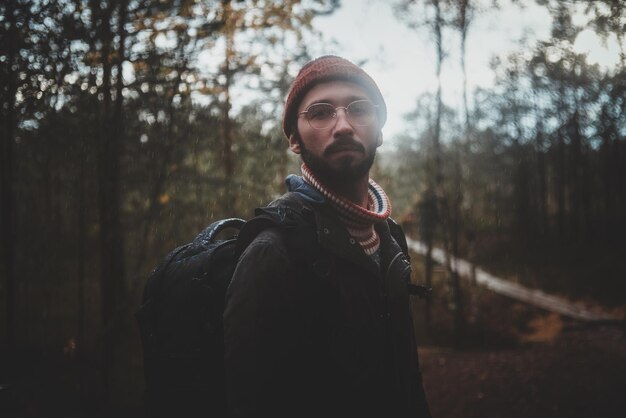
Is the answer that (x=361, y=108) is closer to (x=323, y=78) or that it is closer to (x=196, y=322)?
(x=323, y=78)

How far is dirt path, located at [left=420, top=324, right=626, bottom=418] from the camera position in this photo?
24.3 ft

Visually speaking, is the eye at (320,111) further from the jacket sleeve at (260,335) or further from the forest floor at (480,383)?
the forest floor at (480,383)

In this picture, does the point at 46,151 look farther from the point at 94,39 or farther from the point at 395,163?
the point at 395,163

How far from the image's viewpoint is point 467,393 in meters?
8.60

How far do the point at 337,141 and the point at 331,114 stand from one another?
0.54ft

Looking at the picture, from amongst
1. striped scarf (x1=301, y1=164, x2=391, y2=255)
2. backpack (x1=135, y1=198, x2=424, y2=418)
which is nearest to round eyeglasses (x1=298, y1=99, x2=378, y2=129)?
striped scarf (x1=301, y1=164, x2=391, y2=255)

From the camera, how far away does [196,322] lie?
4.97 ft

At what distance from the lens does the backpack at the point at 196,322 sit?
4.84 feet

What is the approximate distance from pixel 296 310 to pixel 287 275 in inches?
5.3

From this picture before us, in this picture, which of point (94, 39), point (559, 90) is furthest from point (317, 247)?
point (559, 90)

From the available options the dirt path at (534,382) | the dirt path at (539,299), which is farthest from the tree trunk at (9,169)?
the dirt path at (539,299)

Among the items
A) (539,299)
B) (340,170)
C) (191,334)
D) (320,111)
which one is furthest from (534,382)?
(539,299)

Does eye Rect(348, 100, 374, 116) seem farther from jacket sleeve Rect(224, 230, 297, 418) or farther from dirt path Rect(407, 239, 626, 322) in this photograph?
dirt path Rect(407, 239, 626, 322)

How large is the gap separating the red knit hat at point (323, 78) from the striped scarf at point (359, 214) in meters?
0.32
